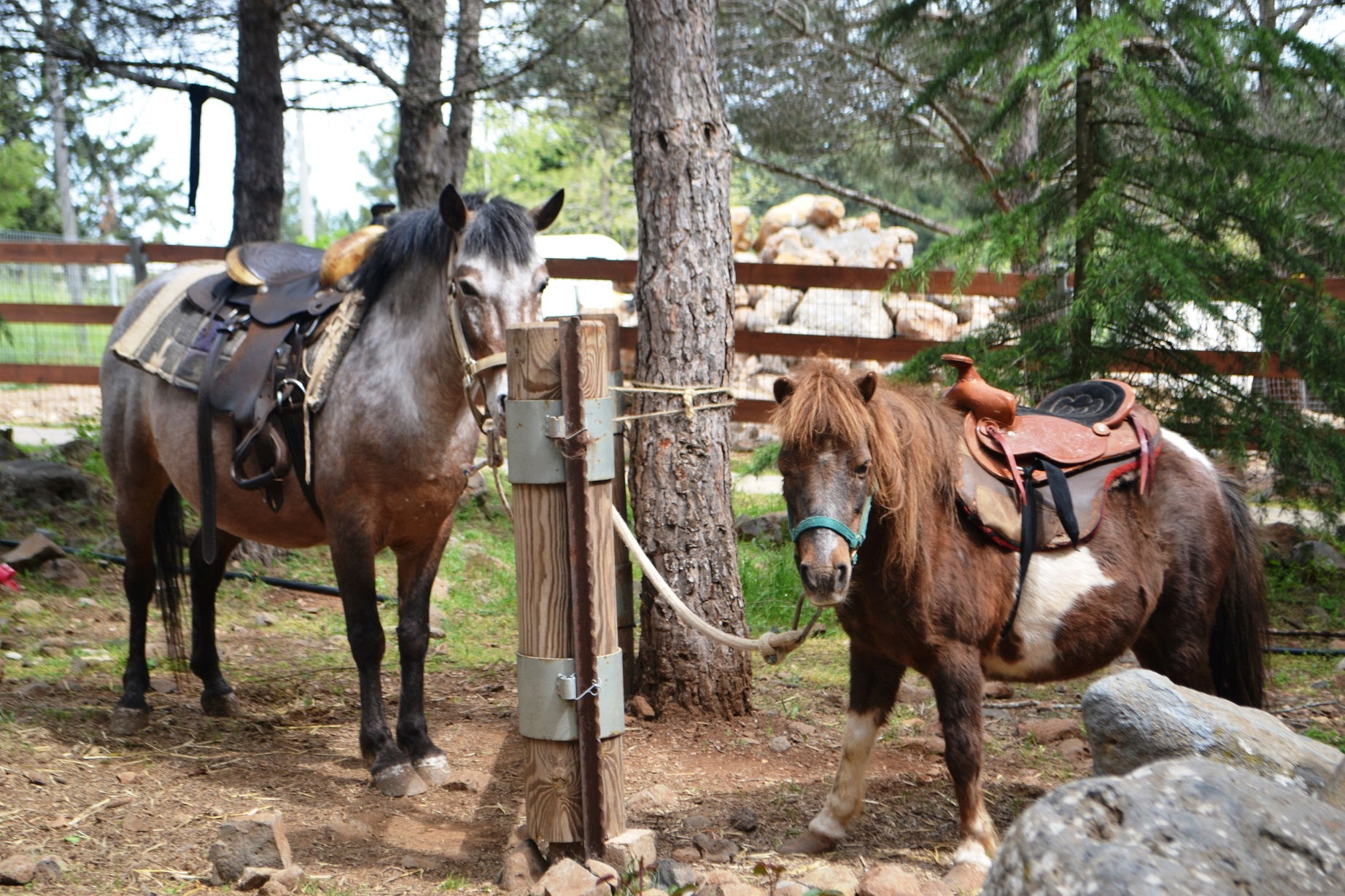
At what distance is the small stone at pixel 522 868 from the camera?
3.00 meters

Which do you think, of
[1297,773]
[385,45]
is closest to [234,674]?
[1297,773]

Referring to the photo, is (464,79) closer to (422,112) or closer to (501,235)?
(422,112)

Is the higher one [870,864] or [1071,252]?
[1071,252]

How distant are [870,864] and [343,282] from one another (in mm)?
2995

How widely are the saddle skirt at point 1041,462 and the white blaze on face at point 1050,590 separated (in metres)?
0.05

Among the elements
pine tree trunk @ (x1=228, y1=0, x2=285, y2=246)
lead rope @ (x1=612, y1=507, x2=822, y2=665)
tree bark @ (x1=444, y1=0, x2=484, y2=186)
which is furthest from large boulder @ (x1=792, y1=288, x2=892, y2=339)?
lead rope @ (x1=612, y1=507, x2=822, y2=665)

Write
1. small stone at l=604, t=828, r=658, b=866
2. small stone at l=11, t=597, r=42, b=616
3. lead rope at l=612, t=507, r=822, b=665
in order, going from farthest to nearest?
small stone at l=11, t=597, r=42, b=616
lead rope at l=612, t=507, r=822, b=665
small stone at l=604, t=828, r=658, b=866

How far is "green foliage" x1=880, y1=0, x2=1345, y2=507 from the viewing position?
5332mm

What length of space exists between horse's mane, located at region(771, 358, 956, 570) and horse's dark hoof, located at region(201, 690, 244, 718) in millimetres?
3167

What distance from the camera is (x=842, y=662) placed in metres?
5.72

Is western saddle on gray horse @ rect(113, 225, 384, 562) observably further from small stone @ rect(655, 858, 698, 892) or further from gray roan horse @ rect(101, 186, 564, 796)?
small stone @ rect(655, 858, 698, 892)

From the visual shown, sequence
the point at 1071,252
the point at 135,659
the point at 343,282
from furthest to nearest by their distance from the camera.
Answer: the point at 1071,252
the point at 135,659
the point at 343,282

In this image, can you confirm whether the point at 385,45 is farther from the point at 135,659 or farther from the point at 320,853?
the point at 320,853

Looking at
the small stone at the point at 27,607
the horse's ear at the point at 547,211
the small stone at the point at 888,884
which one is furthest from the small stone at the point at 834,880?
the small stone at the point at 27,607
